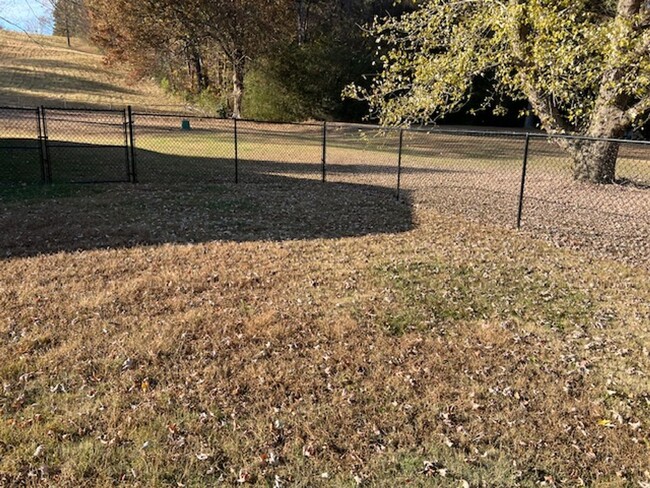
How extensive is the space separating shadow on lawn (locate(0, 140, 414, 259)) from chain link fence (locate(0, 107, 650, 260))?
836 mm

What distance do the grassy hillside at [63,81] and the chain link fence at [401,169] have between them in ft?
51.3

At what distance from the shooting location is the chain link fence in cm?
846

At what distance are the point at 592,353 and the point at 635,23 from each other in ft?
21.3

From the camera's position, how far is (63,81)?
144 ft

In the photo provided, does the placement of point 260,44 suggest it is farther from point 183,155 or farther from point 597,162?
point 597,162

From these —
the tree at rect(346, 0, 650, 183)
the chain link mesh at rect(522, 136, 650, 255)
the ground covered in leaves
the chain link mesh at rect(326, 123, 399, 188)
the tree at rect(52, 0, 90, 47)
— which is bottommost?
the ground covered in leaves

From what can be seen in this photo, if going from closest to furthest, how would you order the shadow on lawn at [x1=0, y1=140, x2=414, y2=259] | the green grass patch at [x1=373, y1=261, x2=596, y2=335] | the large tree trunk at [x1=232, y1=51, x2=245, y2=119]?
1. the green grass patch at [x1=373, y1=261, x2=596, y2=335]
2. the shadow on lawn at [x1=0, y1=140, x2=414, y2=259]
3. the large tree trunk at [x1=232, y1=51, x2=245, y2=119]

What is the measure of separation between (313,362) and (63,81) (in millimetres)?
48887

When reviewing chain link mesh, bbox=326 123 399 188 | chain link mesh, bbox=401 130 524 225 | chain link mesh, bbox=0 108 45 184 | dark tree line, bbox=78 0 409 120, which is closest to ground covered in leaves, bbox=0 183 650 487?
chain link mesh, bbox=401 130 524 225

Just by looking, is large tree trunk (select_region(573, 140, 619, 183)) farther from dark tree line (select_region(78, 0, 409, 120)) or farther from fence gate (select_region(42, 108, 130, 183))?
dark tree line (select_region(78, 0, 409, 120))

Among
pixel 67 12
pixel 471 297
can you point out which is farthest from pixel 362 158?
pixel 471 297

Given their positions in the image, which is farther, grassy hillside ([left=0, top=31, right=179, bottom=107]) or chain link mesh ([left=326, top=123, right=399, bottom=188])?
grassy hillside ([left=0, top=31, right=179, bottom=107])

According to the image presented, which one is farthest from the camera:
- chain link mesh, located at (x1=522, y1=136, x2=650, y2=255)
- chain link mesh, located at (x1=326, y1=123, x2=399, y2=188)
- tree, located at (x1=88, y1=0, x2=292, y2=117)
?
tree, located at (x1=88, y1=0, x2=292, y2=117)

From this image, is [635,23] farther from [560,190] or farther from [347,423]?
[347,423]
